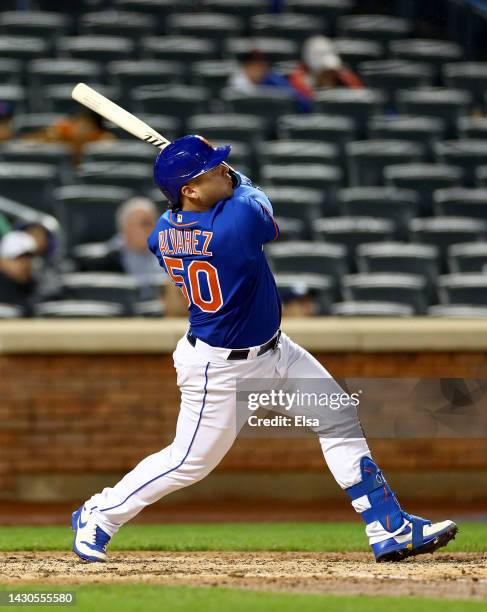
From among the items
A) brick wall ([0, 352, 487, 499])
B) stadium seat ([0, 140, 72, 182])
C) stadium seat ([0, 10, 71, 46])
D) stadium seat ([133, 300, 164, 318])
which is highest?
stadium seat ([0, 10, 71, 46])

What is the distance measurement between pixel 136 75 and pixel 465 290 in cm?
375

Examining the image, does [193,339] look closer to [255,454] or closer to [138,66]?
[255,454]

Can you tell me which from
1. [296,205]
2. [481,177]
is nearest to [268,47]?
[481,177]

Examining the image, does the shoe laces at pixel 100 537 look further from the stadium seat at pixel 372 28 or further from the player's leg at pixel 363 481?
the stadium seat at pixel 372 28

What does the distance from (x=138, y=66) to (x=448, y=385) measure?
462 cm

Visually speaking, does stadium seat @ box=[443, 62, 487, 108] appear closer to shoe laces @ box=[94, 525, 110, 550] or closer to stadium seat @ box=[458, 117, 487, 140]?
stadium seat @ box=[458, 117, 487, 140]

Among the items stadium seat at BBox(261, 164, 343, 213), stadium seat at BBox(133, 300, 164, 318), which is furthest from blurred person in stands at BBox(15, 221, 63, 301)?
stadium seat at BBox(261, 164, 343, 213)

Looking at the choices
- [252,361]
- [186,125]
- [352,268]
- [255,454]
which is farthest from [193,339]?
[186,125]

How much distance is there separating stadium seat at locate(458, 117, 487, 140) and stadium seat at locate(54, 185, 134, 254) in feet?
11.2

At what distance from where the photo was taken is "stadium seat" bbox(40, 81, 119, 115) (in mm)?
10945

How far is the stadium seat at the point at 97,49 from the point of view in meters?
11.6

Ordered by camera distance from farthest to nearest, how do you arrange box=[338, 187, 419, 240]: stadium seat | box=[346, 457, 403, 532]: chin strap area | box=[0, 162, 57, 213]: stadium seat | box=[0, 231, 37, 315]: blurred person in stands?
box=[338, 187, 419, 240]: stadium seat
box=[0, 162, 57, 213]: stadium seat
box=[0, 231, 37, 315]: blurred person in stands
box=[346, 457, 403, 532]: chin strap area

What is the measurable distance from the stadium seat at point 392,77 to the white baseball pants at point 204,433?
6.95 meters

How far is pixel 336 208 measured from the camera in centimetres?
1031
